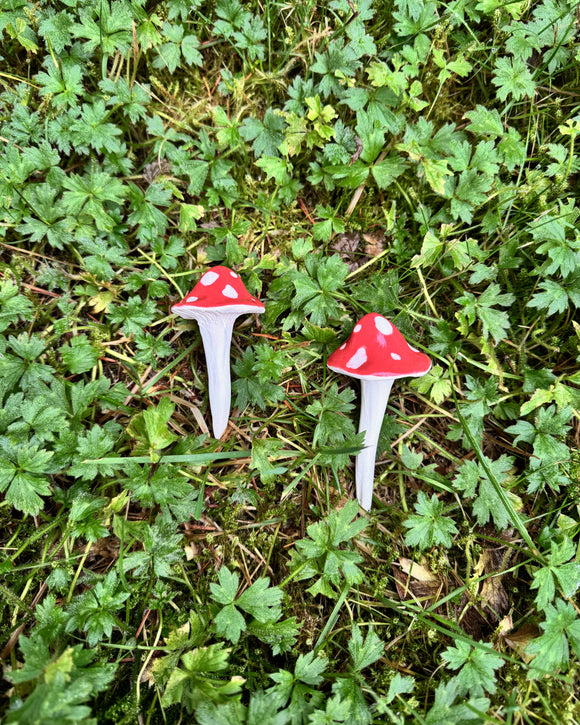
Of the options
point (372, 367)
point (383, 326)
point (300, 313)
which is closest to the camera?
point (372, 367)

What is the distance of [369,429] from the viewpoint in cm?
302

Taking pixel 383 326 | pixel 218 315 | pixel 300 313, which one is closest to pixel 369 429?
pixel 383 326

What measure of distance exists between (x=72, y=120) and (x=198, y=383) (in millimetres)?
1995

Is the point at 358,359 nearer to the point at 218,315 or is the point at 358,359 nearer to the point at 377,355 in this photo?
the point at 377,355

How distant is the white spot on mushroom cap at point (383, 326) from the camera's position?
112 inches

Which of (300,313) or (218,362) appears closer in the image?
(218,362)

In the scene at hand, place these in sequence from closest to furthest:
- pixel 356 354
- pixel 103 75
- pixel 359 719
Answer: pixel 359 719, pixel 356 354, pixel 103 75

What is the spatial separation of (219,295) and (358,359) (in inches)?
36.4

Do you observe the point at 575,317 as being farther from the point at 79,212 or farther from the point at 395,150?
the point at 79,212

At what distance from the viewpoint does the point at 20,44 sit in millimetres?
3197

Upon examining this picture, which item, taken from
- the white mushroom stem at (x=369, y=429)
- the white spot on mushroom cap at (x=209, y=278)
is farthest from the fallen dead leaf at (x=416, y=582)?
the white spot on mushroom cap at (x=209, y=278)

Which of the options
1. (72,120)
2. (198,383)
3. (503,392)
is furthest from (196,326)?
(503,392)

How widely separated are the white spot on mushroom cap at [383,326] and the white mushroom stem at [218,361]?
911 millimetres

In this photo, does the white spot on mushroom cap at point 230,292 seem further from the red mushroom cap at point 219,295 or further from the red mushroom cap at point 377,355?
the red mushroom cap at point 377,355
